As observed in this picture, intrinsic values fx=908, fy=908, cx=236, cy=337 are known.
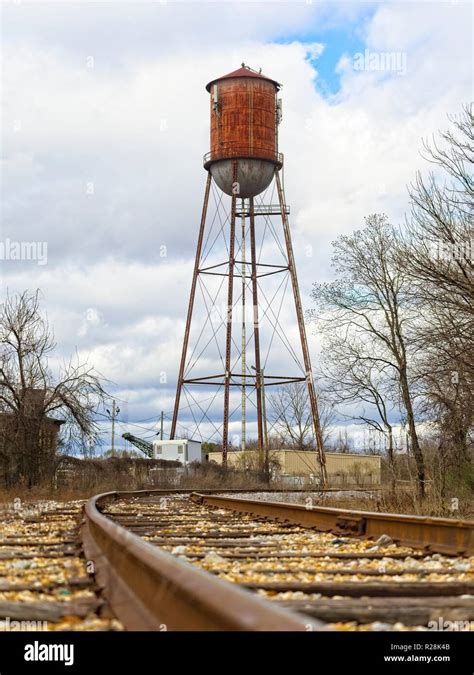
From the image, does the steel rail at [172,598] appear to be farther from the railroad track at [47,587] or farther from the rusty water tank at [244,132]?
the rusty water tank at [244,132]

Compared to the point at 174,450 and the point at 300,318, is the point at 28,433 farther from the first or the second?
the point at 174,450

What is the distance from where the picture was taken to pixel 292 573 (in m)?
5.40

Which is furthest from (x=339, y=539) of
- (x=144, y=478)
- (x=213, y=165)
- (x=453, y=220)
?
(x=213, y=165)

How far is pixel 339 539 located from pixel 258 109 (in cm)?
3138

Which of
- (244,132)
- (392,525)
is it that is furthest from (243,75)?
(392,525)

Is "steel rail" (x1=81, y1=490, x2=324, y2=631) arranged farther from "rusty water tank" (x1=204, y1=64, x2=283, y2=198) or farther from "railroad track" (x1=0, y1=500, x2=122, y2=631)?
"rusty water tank" (x1=204, y1=64, x2=283, y2=198)

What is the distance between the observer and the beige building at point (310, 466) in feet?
144

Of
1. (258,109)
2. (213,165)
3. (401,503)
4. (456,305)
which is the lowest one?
(401,503)

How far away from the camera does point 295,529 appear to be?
9781 millimetres

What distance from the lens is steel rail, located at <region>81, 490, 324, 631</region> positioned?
253 cm
